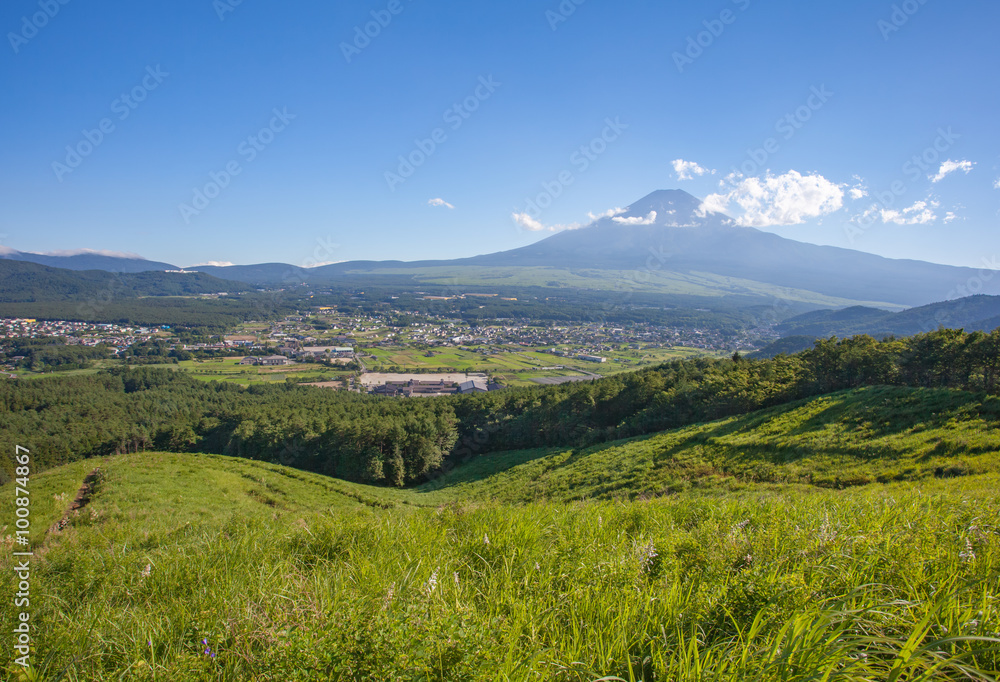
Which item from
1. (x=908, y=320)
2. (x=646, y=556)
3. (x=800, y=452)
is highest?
(x=908, y=320)

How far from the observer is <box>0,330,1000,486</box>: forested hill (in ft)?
84.4

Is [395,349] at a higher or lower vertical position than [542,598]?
lower

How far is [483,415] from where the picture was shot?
137 feet

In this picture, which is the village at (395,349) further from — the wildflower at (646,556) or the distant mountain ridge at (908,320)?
the wildflower at (646,556)

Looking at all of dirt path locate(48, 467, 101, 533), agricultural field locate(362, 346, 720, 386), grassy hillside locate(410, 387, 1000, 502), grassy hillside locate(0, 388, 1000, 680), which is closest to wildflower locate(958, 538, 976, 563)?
grassy hillside locate(0, 388, 1000, 680)

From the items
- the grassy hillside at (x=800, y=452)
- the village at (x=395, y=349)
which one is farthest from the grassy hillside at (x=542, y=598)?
the village at (x=395, y=349)

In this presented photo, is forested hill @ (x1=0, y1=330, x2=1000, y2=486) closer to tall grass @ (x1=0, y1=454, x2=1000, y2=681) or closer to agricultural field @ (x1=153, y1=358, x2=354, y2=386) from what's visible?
agricultural field @ (x1=153, y1=358, x2=354, y2=386)

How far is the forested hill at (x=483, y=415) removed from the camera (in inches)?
1013

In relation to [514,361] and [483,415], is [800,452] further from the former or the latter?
[514,361]

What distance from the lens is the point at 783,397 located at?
27250mm

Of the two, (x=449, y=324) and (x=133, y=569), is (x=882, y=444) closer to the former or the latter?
(x=133, y=569)

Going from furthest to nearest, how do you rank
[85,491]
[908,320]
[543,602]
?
[908,320]
[85,491]
[543,602]

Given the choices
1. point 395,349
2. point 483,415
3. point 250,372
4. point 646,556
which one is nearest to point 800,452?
point 646,556

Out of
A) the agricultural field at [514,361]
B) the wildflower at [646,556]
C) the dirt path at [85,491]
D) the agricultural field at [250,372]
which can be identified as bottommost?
the agricultural field at [250,372]
